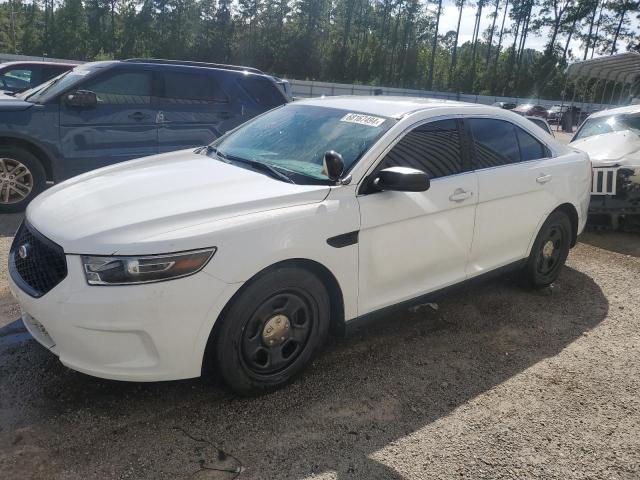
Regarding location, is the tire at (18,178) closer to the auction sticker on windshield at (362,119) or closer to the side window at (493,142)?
the auction sticker on windshield at (362,119)

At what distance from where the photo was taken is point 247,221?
262cm

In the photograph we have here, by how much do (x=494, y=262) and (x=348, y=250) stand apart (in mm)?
1584

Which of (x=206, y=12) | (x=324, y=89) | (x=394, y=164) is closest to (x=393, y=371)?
(x=394, y=164)

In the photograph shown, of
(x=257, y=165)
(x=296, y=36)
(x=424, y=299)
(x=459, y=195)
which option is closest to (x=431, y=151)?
(x=459, y=195)

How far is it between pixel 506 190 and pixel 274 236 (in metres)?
2.09

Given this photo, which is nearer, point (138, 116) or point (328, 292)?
point (328, 292)

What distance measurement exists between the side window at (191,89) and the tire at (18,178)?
1769 millimetres

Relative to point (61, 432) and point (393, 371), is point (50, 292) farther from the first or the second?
point (393, 371)

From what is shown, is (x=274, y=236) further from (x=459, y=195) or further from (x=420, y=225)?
(x=459, y=195)

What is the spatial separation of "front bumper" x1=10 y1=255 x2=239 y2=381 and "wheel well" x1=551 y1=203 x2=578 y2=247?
329 centimetres

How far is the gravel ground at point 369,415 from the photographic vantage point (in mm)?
2441

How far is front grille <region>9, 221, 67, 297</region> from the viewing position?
8.27ft

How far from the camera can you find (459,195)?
358 cm

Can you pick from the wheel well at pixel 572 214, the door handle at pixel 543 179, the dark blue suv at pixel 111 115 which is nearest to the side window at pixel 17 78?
the dark blue suv at pixel 111 115
